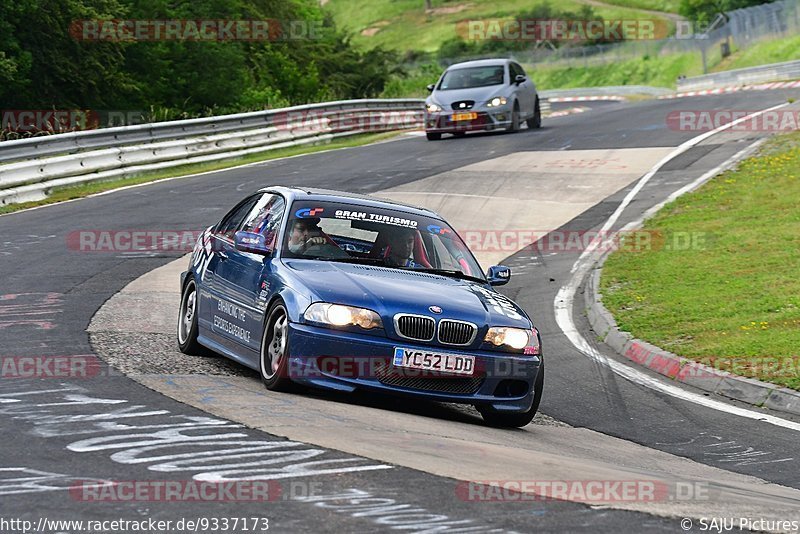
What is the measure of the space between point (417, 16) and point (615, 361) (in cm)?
14598

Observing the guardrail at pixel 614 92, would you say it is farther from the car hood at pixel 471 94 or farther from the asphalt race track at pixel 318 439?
the asphalt race track at pixel 318 439

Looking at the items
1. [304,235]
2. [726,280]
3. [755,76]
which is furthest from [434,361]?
[755,76]

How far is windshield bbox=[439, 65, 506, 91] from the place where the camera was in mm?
32406

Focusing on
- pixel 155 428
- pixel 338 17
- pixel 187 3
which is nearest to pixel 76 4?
pixel 187 3

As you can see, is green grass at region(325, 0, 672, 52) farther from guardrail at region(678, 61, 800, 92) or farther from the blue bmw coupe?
the blue bmw coupe

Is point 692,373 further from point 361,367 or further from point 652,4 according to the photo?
point 652,4

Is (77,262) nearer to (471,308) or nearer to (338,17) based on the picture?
(471,308)

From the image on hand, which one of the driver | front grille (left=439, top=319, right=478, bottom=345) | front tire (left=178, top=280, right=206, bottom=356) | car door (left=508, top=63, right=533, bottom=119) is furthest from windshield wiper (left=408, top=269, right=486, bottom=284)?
car door (left=508, top=63, right=533, bottom=119)

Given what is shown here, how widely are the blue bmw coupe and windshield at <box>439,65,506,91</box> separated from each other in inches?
884

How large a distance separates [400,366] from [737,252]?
943 cm

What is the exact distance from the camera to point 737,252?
54.8ft

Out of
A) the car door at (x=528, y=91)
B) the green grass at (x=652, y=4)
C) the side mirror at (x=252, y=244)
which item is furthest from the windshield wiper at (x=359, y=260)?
the green grass at (x=652, y=4)

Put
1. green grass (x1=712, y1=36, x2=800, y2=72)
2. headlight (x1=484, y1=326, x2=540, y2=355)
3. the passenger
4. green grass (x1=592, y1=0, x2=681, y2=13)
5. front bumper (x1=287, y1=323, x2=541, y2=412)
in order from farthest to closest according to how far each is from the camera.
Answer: green grass (x1=592, y1=0, x2=681, y2=13) < green grass (x1=712, y1=36, x2=800, y2=72) < the passenger < headlight (x1=484, y1=326, x2=540, y2=355) < front bumper (x1=287, y1=323, x2=541, y2=412)

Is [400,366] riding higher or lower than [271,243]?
lower
